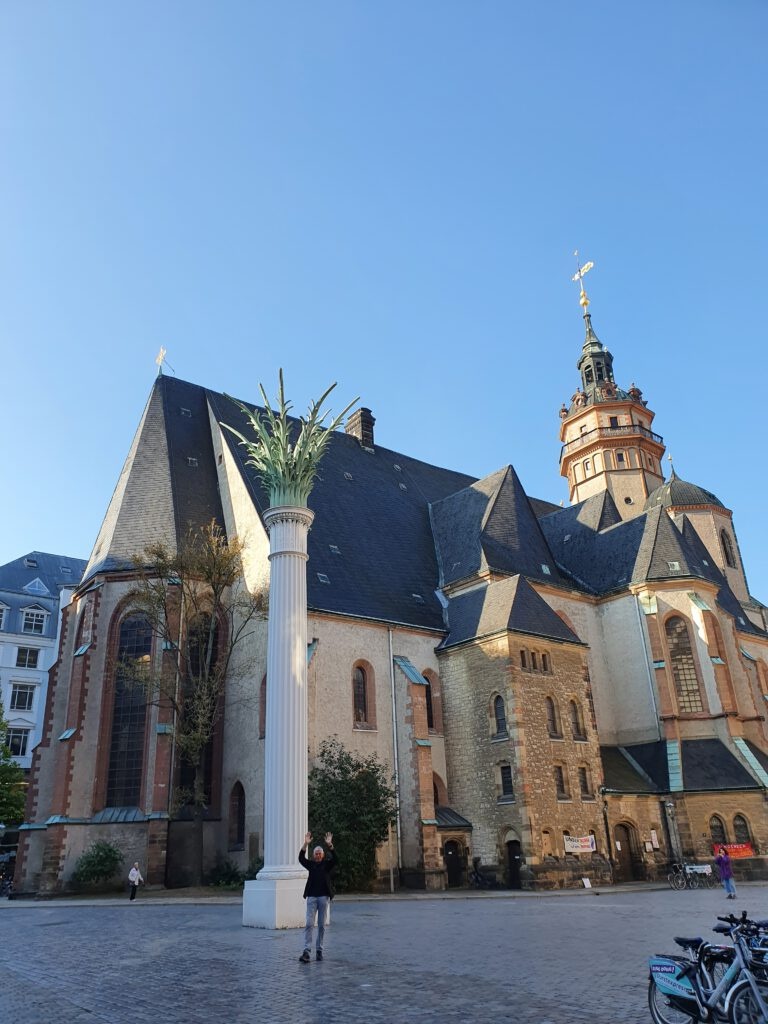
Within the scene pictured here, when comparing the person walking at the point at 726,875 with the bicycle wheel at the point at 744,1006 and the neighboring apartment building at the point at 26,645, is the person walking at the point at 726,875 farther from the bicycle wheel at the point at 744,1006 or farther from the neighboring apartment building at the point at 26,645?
the neighboring apartment building at the point at 26,645

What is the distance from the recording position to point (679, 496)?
160 ft

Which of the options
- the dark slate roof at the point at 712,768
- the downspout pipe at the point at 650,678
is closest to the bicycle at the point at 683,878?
the dark slate roof at the point at 712,768

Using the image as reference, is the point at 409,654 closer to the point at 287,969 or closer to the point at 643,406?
the point at 287,969

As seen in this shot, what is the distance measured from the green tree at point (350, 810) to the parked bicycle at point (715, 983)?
19.2 metres

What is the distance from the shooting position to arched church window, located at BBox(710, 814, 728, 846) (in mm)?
30341

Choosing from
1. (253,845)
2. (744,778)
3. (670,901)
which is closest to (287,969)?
(670,901)

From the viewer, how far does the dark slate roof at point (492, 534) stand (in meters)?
35.5

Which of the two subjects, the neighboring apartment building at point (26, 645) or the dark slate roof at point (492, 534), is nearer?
the dark slate roof at point (492, 534)

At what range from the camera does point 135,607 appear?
30.3m

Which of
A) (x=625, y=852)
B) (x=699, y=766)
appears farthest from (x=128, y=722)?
(x=699, y=766)

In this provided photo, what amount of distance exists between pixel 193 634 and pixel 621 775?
58.2 ft

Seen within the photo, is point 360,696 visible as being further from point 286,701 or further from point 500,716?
point 286,701

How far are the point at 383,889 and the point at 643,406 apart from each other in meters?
37.3

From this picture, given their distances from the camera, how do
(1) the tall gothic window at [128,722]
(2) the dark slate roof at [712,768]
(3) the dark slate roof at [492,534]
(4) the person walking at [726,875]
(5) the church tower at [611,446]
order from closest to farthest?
(4) the person walking at [726,875] → (1) the tall gothic window at [128,722] → (2) the dark slate roof at [712,768] → (3) the dark slate roof at [492,534] → (5) the church tower at [611,446]
